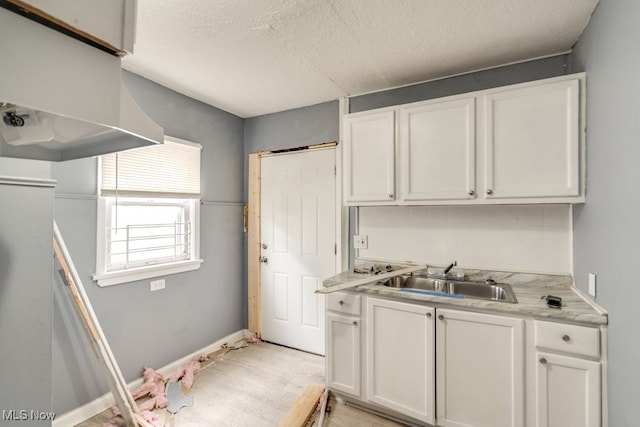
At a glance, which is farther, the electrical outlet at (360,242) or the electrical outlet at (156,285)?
the electrical outlet at (360,242)

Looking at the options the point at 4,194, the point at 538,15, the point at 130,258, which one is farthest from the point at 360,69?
the point at 130,258

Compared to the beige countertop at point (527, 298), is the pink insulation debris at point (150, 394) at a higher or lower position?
lower

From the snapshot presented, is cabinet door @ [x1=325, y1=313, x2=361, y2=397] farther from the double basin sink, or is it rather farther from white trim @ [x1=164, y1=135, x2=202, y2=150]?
white trim @ [x1=164, y1=135, x2=202, y2=150]

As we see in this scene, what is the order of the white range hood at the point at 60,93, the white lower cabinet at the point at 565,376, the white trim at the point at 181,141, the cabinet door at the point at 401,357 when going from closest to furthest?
1. the white range hood at the point at 60,93
2. the white lower cabinet at the point at 565,376
3. the cabinet door at the point at 401,357
4. the white trim at the point at 181,141

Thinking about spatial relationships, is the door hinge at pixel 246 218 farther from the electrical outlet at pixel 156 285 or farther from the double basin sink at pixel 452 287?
the double basin sink at pixel 452 287

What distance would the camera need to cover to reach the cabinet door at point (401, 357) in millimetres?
1863

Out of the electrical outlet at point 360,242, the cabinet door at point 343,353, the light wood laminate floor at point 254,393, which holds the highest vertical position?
the electrical outlet at point 360,242

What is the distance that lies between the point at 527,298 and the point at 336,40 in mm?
2010

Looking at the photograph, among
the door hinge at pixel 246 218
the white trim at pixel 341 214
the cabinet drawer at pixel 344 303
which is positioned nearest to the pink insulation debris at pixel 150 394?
the cabinet drawer at pixel 344 303

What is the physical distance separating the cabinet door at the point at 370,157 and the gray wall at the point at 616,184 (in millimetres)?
1146

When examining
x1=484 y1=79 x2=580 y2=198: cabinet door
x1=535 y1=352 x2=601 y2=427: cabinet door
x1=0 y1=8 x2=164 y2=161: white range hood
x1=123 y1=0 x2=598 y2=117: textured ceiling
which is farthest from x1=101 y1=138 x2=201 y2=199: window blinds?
x1=535 y1=352 x2=601 y2=427: cabinet door

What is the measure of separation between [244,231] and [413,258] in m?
1.90

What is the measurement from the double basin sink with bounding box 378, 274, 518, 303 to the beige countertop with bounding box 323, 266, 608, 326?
0.26 ft

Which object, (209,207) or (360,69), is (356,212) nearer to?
(360,69)
